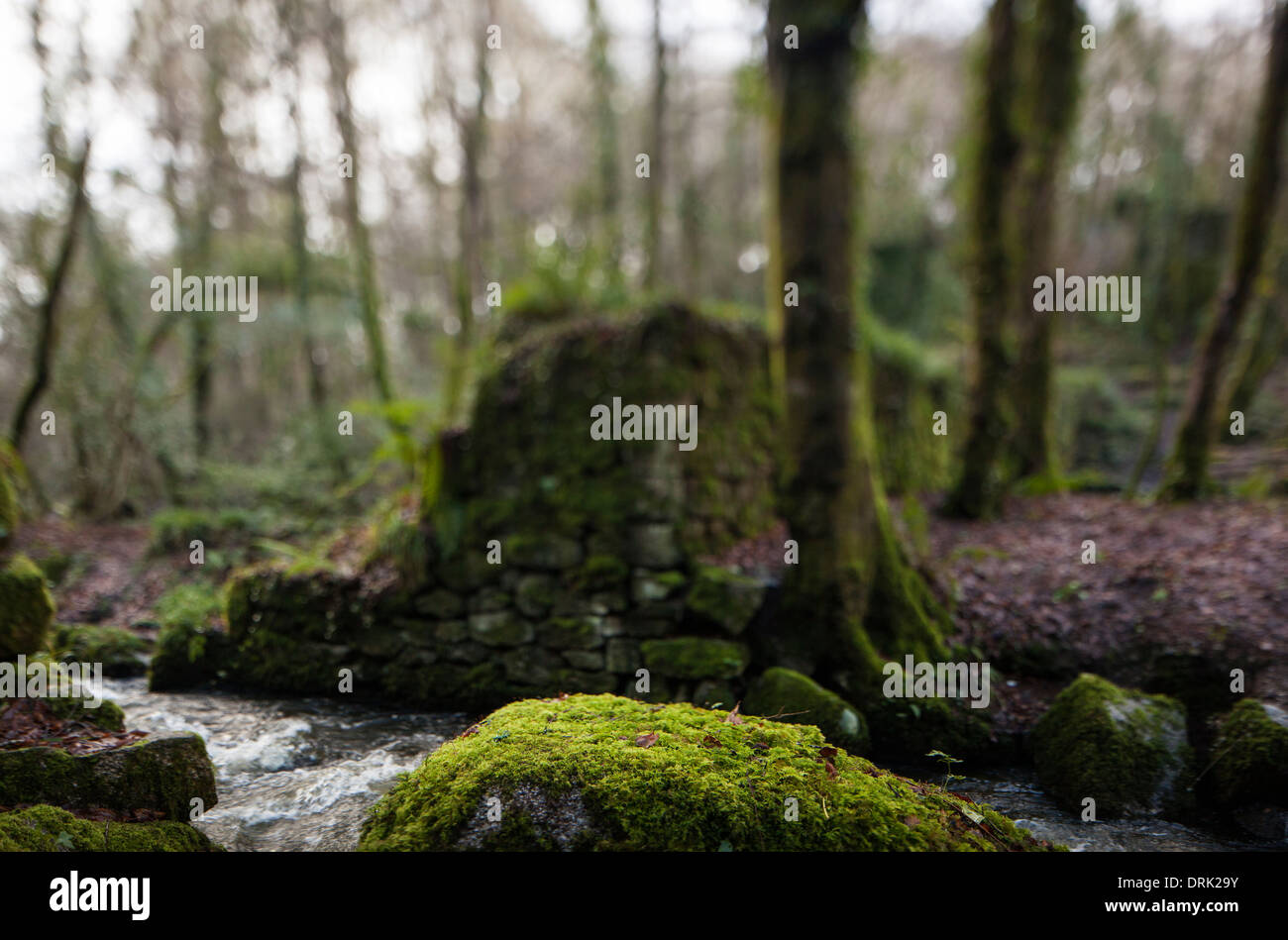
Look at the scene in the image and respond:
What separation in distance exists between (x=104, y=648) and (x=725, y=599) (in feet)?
20.4

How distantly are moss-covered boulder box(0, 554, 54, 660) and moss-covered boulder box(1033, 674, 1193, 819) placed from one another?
22.5 ft

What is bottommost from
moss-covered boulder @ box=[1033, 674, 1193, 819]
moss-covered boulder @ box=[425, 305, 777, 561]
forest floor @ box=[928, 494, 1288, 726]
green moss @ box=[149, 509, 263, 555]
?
moss-covered boulder @ box=[1033, 674, 1193, 819]

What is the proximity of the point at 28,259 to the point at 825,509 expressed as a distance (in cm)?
1305

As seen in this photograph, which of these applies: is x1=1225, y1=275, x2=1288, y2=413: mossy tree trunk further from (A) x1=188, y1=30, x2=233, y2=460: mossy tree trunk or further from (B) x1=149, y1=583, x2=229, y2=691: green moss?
(A) x1=188, y1=30, x2=233, y2=460: mossy tree trunk

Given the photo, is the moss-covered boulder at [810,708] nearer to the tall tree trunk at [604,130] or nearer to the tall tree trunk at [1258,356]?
the tall tree trunk at [604,130]

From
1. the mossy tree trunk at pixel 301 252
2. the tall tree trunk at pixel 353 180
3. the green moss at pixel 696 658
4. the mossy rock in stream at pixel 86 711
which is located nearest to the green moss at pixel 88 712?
the mossy rock in stream at pixel 86 711

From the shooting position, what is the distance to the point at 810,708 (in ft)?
16.4

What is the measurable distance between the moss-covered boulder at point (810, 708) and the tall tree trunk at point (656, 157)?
8375mm

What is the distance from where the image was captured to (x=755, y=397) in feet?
28.5

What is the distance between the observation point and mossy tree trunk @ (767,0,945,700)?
584 cm

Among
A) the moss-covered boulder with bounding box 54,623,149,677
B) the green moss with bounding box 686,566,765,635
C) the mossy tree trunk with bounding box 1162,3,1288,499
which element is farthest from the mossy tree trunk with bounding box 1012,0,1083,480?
the moss-covered boulder with bounding box 54,623,149,677

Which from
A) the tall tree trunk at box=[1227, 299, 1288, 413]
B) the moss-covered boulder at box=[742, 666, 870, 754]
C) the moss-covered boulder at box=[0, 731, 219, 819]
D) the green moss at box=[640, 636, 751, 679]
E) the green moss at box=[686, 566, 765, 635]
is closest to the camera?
the moss-covered boulder at box=[0, 731, 219, 819]

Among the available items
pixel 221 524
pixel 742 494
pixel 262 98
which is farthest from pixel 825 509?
pixel 262 98

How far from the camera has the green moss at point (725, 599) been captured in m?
6.09
